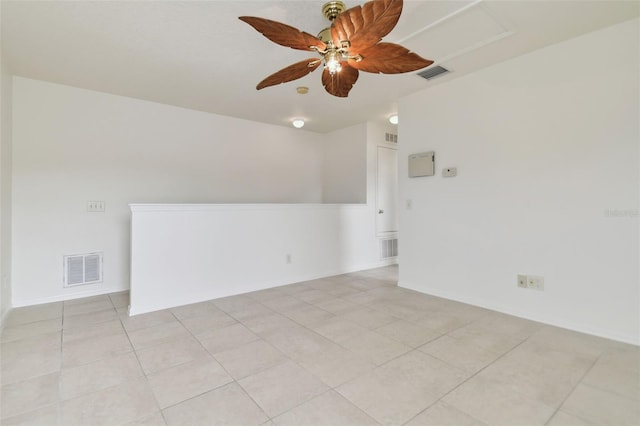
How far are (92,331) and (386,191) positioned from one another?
14.6 ft

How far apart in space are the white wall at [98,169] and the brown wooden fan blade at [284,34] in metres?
3.04

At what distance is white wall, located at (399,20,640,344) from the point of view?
2375mm

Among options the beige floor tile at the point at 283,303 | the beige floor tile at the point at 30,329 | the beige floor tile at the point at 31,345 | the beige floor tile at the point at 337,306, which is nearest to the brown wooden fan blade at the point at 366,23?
the beige floor tile at the point at 337,306

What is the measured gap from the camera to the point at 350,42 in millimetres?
1765

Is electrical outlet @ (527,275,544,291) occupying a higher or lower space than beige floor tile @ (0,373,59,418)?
higher

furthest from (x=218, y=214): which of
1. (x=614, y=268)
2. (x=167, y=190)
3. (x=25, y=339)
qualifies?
(x=614, y=268)

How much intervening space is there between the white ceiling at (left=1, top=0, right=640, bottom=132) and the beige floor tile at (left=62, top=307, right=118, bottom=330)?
97.3 inches

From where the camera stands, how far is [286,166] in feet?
17.7

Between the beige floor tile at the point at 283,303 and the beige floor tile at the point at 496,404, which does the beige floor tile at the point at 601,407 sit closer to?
the beige floor tile at the point at 496,404

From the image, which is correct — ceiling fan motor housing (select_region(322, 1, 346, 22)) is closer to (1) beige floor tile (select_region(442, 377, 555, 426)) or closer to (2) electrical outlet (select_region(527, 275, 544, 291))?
(1) beige floor tile (select_region(442, 377, 555, 426))

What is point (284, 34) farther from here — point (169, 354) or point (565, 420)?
point (565, 420)

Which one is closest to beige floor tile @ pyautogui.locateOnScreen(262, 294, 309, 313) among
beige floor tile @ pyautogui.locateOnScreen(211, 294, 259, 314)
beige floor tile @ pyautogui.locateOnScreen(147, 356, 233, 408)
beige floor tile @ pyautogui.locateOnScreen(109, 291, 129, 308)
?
beige floor tile @ pyautogui.locateOnScreen(211, 294, 259, 314)

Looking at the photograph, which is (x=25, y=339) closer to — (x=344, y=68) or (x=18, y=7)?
(x=18, y=7)

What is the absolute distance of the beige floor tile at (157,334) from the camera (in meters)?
2.40
